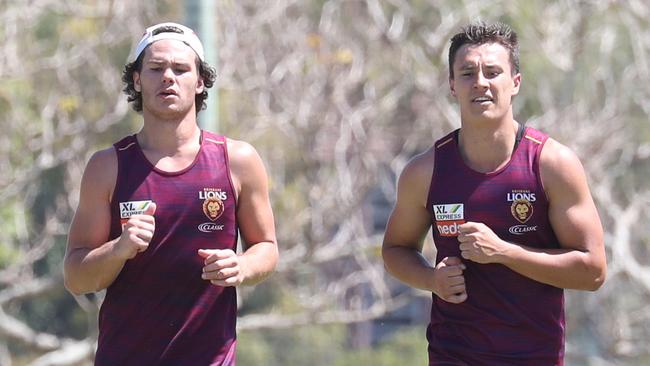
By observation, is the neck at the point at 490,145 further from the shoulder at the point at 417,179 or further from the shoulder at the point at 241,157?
the shoulder at the point at 241,157

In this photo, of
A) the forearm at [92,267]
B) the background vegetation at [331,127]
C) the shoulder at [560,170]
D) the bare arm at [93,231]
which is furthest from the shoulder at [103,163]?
the background vegetation at [331,127]

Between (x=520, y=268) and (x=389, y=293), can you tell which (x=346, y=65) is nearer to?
(x=389, y=293)

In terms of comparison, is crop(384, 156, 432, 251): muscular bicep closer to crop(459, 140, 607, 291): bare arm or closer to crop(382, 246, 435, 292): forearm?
crop(382, 246, 435, 292): forearm

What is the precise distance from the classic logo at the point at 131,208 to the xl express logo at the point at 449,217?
1.15 metres

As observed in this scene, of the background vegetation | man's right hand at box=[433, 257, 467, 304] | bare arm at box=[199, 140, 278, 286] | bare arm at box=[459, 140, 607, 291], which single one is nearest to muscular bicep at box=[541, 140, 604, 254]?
bare arm at box=[459, 140, 607, 291]

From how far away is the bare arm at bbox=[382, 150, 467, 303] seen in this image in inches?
185

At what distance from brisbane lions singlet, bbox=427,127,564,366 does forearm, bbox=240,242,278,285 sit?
70cm

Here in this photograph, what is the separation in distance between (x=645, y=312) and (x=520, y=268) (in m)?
9.43

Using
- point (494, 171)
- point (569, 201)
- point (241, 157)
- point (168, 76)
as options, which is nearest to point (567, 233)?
point (569, 201)

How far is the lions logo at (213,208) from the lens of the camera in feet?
15.8

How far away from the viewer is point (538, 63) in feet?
43.9

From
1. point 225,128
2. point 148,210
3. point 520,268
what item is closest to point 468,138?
point 520,268

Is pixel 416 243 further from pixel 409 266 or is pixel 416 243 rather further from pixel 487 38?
pixel 487 38

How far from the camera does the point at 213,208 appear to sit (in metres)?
4.84
